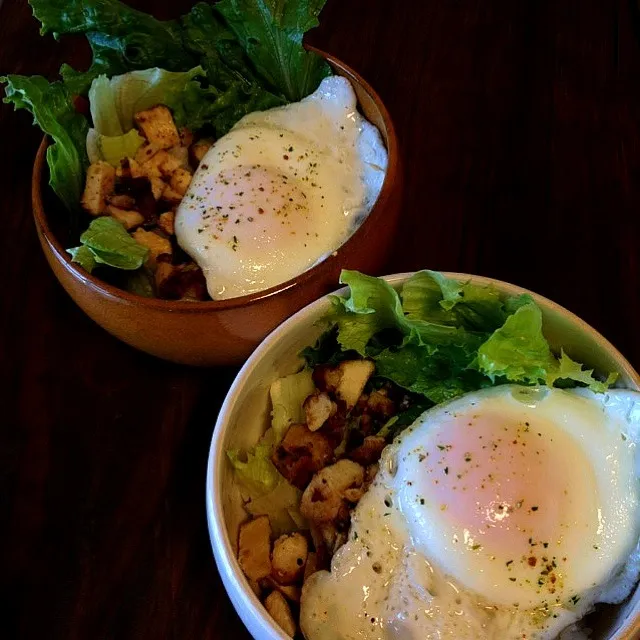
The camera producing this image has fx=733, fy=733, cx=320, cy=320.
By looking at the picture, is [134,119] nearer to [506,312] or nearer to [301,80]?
[301,80]

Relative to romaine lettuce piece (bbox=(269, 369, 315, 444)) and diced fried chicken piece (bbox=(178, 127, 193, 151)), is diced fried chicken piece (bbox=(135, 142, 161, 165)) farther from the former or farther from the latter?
romaine lettuce piece (bbox=(269, 369, 315, 444))

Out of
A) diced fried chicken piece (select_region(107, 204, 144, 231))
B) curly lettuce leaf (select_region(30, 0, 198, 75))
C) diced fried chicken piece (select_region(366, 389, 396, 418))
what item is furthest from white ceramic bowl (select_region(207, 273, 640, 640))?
curly lettuce leaf (select_region(30, 0, 198, 75))

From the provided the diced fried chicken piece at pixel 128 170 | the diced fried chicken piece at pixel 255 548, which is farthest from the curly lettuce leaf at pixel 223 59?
the diced fried chicken piece at pixel 255 548

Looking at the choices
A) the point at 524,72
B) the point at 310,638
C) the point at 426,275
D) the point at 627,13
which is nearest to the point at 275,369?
the point at 426,275

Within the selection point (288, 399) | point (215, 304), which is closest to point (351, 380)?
point (288, 399)

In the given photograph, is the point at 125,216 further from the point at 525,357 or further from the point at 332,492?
the point at 525,357

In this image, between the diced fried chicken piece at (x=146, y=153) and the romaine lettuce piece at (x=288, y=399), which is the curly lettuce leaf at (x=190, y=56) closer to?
the diced fried chicken piece at (x=146, y=153)
